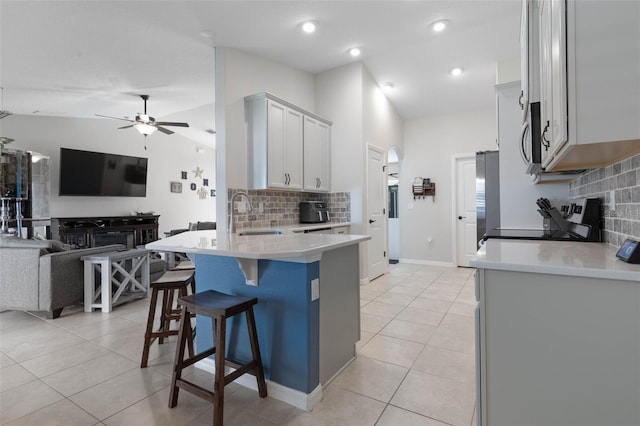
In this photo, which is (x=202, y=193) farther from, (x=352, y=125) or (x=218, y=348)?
(x=218, y=348)

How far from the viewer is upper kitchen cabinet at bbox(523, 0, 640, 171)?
95cm

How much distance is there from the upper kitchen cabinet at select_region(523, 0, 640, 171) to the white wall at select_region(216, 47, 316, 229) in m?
3.12

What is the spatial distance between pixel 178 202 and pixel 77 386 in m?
6.30

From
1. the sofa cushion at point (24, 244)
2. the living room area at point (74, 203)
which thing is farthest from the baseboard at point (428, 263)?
the sofa cushion at point (24, 244)

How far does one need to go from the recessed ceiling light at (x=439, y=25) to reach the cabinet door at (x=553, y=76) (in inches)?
93.6

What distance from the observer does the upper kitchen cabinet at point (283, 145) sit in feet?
12.3

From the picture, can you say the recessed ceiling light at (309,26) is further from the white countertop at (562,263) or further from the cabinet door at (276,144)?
the white countertop at (562,263)

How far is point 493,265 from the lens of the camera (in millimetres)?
1192

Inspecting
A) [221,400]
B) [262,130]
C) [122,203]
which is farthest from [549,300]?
[122,203]

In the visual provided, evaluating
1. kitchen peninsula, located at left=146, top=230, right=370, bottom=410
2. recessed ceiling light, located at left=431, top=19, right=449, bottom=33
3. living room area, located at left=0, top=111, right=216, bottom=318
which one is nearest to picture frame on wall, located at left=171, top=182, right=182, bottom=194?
living room area, located at left=0, top=111, right=216, bottom=318

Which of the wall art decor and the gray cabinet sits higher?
the wall art decor

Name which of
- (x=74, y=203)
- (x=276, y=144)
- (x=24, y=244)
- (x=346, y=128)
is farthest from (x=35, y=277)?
(x=346, y=128)

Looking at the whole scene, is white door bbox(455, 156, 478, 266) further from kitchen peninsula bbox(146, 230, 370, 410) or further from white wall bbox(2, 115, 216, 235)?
white wall bbox(2, 115, 216, 235)

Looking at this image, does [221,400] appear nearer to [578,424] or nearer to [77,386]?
[77,386]
